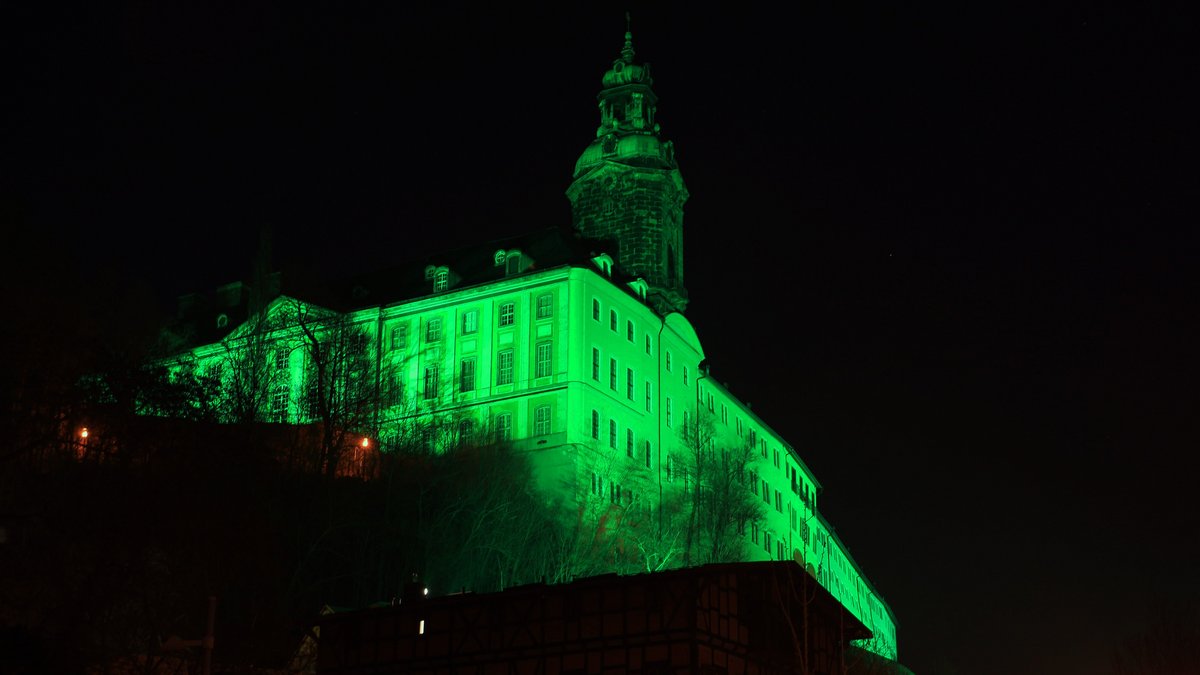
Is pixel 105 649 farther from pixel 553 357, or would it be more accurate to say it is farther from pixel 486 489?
pixel 553 357

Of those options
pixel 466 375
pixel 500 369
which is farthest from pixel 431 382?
pixel 500 369

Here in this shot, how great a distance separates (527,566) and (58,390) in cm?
2998

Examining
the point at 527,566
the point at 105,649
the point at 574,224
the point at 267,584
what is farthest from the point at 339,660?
the point at 574,224

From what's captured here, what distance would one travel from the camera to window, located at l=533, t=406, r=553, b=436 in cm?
7800

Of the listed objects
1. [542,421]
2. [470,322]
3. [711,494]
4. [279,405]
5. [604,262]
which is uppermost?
[604,262]

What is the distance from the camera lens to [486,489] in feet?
220

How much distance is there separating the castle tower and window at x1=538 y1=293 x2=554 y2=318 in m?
13.5

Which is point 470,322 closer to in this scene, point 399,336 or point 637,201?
point 399,336

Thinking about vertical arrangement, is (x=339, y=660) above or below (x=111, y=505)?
below

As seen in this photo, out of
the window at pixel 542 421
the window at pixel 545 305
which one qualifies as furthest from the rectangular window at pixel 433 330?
the window at pixel 542 421

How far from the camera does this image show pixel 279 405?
207ft

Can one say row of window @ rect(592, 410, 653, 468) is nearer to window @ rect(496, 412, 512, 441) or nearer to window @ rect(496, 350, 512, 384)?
window @ rect(496, 412, 512, 441)

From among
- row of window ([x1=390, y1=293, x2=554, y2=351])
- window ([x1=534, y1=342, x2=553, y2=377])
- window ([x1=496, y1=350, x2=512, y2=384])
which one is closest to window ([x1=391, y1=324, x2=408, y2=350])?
row of window ([x1=390, y1=293, x2=554, y2=351])

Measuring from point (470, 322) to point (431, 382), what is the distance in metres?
4.29
